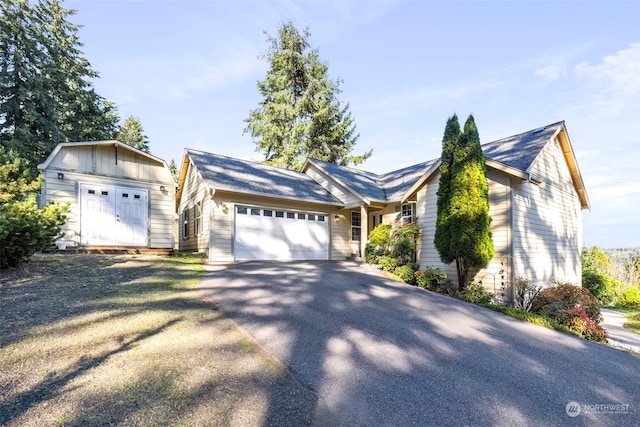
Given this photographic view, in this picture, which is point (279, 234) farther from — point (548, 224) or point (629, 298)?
point (629, 298)

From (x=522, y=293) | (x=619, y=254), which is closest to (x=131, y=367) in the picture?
(x=522, y=293)

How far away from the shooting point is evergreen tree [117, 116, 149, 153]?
3581 cm

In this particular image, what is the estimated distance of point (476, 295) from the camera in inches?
347

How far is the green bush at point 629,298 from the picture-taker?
13305 mm

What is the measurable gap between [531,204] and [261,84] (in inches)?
986

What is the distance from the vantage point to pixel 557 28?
32.4 feet

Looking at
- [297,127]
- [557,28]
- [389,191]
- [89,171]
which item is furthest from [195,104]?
[557,28]

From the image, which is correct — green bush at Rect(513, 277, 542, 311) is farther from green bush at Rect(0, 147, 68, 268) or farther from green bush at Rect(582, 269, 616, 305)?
green bush at Rect(0, 147, 68, 268)

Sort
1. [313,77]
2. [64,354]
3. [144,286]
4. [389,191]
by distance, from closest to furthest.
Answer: [64,354], [144,286], [389,191], [313,77]

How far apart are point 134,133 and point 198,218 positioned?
29.0 m

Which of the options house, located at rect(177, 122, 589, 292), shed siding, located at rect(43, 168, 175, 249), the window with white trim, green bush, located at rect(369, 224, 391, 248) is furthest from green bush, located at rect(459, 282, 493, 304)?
shed siding, located at rect(43, 168, 175, 249)

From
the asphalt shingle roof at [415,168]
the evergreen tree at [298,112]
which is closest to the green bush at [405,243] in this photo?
the asphalt shingle roof at [415,168]

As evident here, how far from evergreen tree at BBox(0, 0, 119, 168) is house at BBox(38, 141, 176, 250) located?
30.2ft

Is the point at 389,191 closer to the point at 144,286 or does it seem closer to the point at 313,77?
the point at 144,286
